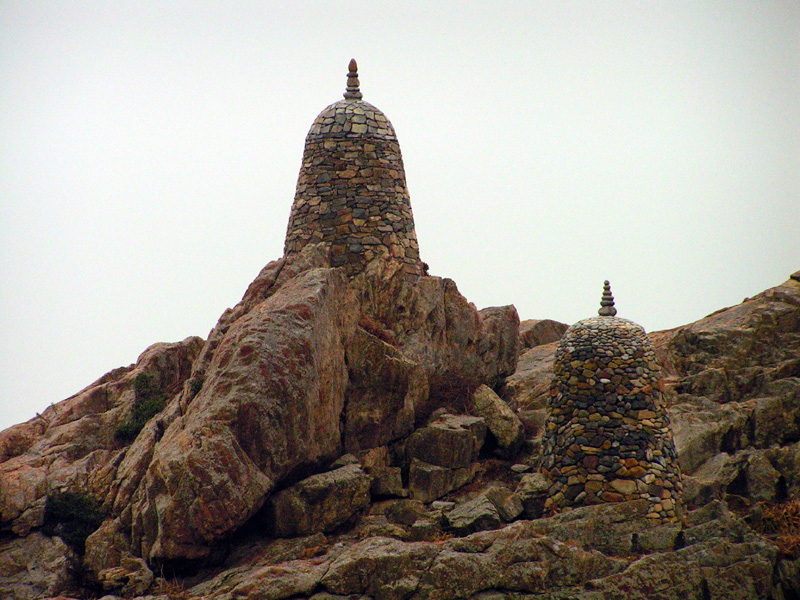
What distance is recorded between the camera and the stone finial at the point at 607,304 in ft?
103

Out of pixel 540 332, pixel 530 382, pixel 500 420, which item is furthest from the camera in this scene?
pixel 540 332

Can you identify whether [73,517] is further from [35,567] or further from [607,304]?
[607,304]

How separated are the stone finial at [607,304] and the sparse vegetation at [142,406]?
13.4m

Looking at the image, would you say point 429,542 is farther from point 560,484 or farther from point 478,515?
point 560,484

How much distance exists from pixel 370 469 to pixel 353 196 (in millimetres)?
8731

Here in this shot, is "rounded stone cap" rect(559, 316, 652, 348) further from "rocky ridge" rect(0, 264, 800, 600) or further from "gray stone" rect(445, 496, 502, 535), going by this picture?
"gray stone" rect(445, 496, 502, 535)

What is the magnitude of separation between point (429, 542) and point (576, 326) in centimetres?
740

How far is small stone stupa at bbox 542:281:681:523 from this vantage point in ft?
95.2

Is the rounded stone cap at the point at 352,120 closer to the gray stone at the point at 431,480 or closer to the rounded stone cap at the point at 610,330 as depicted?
the rounded stone cap at the point at 610,330

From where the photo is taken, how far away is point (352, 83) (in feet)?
120

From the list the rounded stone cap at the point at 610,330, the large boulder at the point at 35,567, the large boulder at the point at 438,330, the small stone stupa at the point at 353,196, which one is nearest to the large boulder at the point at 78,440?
the large boulder at the point at 35,567

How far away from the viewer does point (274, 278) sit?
3416 centimetres

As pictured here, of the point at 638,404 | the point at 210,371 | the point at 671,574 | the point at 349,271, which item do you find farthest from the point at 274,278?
the point at 671,574

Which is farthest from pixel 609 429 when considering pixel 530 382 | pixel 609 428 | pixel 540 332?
pixel 540 332
